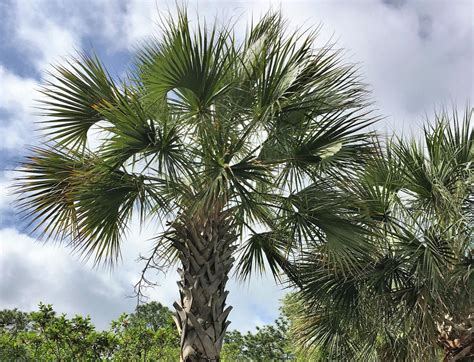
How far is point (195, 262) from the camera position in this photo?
5.15 m

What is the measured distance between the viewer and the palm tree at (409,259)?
19.7 feet

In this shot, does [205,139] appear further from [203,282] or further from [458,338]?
[458,338]

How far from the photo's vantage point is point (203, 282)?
5047 mm

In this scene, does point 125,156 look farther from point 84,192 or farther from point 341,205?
point 341,205

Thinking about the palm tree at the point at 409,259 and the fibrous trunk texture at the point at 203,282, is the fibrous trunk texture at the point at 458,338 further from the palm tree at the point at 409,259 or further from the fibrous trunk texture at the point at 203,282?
the fibrous trunk texture at the point at 203,282

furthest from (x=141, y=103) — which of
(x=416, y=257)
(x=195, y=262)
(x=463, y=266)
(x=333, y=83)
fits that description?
(x=463, y=266)

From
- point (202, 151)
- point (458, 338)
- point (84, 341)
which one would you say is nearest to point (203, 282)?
point (202, 151)

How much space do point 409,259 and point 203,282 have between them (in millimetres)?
2593

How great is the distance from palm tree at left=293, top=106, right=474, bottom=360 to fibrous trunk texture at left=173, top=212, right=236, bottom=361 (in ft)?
3.86

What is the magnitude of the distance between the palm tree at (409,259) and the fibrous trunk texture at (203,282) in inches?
46.3

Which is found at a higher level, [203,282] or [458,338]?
[203,282]

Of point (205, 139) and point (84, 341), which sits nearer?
point (205, 139)

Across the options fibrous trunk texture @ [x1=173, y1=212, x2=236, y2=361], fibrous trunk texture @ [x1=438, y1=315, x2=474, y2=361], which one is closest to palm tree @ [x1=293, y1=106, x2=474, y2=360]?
fibrous trunk texture @ [x1=438, y1=315, x2=474, y2=361]

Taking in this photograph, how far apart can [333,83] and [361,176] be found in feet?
4.07
